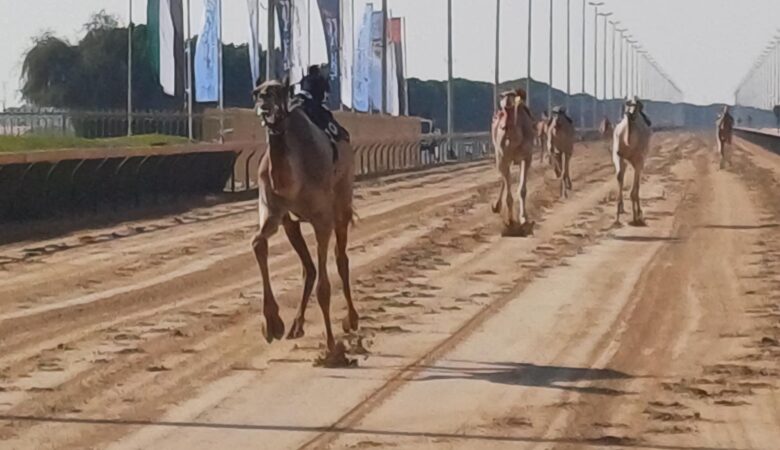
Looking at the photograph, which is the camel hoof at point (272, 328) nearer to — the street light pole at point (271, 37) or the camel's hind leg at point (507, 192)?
the camel's hind leg at point (507, 192)

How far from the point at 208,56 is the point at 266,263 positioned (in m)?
34.5

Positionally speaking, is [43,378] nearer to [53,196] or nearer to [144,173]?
[53,196]

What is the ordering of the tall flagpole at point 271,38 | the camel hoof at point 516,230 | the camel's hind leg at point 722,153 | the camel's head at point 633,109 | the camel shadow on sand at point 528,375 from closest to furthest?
the camel shadow on sand at point 528,375, the camel hoof at point 516,230, the camel's head at point 633,109, the tall flagpole at point 271,38, the camel's hind leg at point 722,153

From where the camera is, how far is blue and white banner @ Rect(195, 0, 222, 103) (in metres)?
45.5

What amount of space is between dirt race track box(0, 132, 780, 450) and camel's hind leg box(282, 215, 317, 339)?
150 mm

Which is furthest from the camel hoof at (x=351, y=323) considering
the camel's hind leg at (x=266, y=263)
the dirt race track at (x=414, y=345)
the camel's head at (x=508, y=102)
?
the camel's head at (x=508, y=102)

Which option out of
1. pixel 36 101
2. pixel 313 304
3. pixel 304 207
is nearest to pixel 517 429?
pixel 304 207

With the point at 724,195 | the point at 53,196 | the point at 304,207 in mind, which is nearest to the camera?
the point at 304,207

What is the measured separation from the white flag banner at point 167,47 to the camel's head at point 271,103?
1241 inches

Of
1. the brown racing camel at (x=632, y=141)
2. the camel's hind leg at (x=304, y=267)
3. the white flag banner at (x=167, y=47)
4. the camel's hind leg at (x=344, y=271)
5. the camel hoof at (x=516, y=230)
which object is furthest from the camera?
the white flag banner at (x=167, y=47)

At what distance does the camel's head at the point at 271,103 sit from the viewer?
37.5 ft

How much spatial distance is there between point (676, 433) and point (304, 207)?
340 centimetres

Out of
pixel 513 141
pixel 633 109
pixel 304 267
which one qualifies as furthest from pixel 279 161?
pixel 633 109

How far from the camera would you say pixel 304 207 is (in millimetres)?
11906
